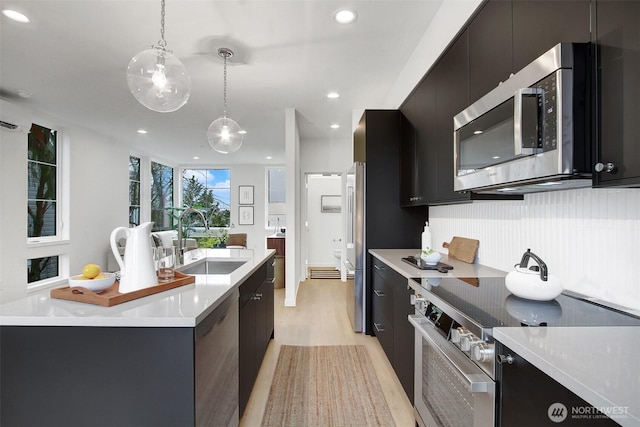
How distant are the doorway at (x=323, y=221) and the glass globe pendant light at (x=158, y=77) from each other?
5452 mm

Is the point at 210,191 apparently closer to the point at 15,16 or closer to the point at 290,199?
the point at 290,199

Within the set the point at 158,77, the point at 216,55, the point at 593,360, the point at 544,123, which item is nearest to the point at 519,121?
the point at 544,123

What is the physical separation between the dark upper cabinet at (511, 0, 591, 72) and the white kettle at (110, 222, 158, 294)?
1.74 m

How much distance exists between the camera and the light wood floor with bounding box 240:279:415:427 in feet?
6.63

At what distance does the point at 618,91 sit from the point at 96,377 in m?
1.86

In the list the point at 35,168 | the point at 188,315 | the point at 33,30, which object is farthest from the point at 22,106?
the point at 188,315

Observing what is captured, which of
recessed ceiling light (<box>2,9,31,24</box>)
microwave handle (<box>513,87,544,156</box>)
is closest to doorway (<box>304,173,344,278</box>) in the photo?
recessed ceiling light (<box>2,9,31,24</box>)

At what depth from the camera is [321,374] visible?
96.5 inches

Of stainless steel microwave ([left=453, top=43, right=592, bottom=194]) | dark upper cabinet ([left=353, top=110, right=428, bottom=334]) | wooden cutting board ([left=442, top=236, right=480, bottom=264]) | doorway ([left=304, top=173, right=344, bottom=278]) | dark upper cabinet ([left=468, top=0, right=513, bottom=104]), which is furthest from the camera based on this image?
doorway ([left=304, top=173, right=344, bottom=278])

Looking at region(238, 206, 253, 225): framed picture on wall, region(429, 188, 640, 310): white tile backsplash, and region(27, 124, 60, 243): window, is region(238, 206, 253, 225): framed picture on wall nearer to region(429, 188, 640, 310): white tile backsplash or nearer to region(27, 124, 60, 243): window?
region(27, 124, 60, 243): window

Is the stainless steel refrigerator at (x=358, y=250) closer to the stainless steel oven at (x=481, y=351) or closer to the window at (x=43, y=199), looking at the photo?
the stainless steel oven at (x=481, y=351)

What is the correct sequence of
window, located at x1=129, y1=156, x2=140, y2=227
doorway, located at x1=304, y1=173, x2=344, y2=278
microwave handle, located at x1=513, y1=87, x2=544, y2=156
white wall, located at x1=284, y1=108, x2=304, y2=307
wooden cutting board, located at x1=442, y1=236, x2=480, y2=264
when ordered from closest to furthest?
1. microwave handle, located at x1=513, y1=87, x2=544, y2=156
2. wooden cutting board, located at x1=442, y1=236, x2=480, y2=264
3. white wall, located at x1=284, y1=108, x2=304, y2=307
4. window, located at x1=129, y1=156, x2=140, y2=227
5. doorway, located at x1=304, y1=173, x2=344, y2=278

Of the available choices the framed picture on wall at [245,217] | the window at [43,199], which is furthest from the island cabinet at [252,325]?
the framed picture on wall at [245,217]

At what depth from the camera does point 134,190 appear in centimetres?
689
